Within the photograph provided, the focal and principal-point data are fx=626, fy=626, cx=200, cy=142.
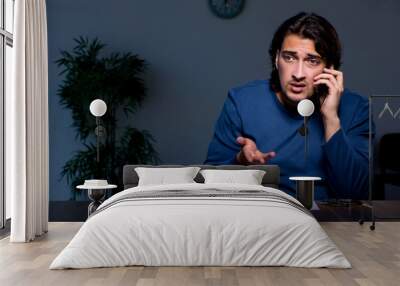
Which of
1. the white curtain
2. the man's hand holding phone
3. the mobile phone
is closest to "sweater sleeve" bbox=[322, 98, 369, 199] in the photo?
the man's hand holding phone

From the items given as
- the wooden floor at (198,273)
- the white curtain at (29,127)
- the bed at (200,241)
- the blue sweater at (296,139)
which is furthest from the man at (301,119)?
the bed at (200,241)

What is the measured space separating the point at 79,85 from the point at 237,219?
4270 millimetres

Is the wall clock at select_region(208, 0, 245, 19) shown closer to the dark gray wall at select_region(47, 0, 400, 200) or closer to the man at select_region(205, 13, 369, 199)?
the dark gray wall at select_region(47, 0, 400, 200)

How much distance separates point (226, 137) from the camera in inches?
365

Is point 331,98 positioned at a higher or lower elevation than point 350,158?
higher

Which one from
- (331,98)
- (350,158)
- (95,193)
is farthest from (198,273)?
(331,98)

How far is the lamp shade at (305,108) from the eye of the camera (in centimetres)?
857

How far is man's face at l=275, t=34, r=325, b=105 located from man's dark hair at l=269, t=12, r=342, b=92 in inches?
2.4

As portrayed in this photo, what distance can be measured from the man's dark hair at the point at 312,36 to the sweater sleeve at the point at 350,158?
878 mm

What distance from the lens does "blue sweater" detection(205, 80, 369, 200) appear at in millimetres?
9141

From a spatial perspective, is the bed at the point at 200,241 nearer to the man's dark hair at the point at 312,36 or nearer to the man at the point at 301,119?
the man at the point at 301,119

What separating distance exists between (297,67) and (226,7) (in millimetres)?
1379

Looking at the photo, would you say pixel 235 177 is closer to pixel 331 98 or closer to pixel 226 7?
pixel 331 98

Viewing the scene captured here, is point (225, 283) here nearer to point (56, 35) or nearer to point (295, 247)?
point (295, 247)
